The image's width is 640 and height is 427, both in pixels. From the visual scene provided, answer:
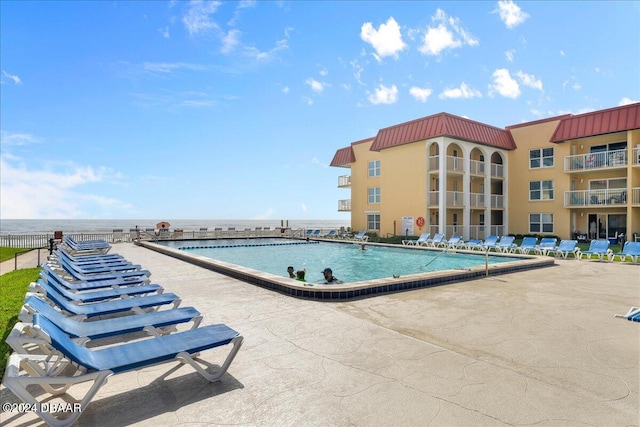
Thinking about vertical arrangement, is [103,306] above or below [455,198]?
below

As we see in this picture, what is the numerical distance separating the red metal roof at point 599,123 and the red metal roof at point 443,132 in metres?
3.49

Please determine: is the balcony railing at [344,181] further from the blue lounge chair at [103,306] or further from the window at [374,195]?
the blue lounge chair at [103,306]

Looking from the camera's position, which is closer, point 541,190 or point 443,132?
point 443,132

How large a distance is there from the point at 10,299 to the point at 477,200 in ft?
82.5

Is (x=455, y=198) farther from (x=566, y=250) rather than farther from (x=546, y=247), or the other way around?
(x=566, y=250)

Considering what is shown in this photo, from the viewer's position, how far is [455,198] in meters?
23.5

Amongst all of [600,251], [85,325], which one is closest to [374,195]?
[600,251]

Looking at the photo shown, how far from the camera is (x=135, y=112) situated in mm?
25844

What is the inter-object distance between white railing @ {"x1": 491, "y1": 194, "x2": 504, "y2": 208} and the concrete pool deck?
20.2m

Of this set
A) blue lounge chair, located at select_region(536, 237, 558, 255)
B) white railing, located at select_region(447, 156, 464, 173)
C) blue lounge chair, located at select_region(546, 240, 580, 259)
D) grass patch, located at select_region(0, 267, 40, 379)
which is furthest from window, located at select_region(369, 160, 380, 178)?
grass patch, located at select_region(0, 267, 40, 379)

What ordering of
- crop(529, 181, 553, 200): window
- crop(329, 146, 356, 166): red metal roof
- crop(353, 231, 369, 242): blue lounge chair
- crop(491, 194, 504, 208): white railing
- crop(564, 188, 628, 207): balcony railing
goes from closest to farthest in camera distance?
1. crop(564, 188, 628, 207): balcony railing
2. crop(529, 181, 553, 200): window
3. crop(353, 231, 369, 242): blue lounge chair
4. crop(491, 194, 504, 208): white railing
5. crop(329, 146, 356, 166): red metal roof

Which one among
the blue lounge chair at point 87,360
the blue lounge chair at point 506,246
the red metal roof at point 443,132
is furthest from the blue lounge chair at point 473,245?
the blue lounge chair at point 87,360

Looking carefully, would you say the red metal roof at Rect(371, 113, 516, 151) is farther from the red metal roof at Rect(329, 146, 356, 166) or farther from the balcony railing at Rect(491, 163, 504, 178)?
the red metal roof at Rect(329, 146, 356, 166)

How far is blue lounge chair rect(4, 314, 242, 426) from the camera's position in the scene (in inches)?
102
